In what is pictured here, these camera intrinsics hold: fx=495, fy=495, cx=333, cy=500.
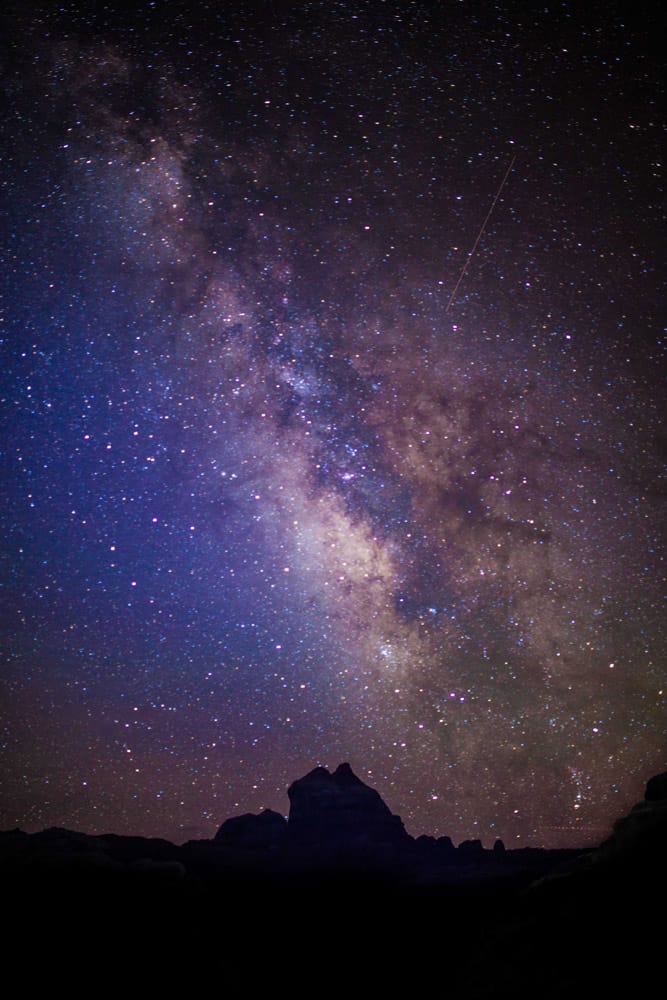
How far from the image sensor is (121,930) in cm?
1522

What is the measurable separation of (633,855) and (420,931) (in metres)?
34.6

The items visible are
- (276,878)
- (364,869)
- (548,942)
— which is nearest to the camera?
(548,942)

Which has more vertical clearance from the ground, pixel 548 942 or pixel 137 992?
pixel 548 942

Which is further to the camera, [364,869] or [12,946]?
[364,869]

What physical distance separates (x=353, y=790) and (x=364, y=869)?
11637 mm

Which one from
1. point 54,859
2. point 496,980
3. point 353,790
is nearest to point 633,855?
point 496,980

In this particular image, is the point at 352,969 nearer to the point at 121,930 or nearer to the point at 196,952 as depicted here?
the point at 196,952

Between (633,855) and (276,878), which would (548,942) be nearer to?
(633,855)

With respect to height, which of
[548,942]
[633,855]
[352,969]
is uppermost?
[633,855]

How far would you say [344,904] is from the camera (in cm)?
4544

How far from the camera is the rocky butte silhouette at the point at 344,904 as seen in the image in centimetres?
1052

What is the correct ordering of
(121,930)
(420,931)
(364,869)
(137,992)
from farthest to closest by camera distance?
(364,869)
(420,931)
(121,930)
(137,992)

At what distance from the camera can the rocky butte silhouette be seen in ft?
34.5

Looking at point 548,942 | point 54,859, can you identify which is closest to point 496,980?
point 548,942
